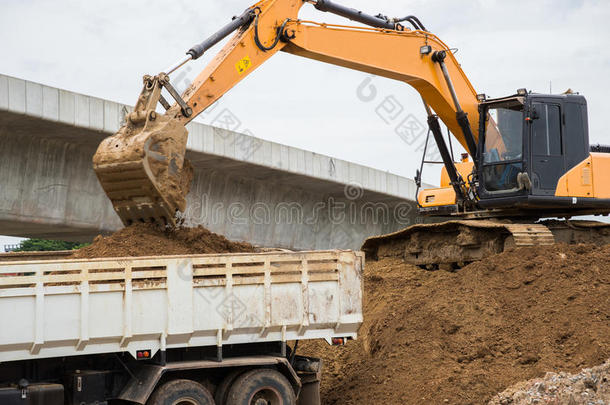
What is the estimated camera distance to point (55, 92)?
13.4 metres

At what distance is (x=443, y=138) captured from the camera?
14219mm

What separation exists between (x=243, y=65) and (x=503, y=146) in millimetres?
4921

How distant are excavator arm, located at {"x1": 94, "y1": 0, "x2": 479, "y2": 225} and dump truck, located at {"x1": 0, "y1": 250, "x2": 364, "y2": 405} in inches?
72.7

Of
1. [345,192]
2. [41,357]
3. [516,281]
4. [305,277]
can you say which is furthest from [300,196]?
[41,357]

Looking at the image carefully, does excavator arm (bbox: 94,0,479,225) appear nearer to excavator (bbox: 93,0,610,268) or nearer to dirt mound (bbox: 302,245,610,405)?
excavator (bbox: 93,0,610,268)

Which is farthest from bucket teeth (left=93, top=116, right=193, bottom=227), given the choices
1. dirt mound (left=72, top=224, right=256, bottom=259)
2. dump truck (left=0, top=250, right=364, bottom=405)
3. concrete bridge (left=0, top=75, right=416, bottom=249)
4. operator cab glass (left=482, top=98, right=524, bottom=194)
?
operator cab glass (left=482, top=98, right=524, bottom=194)

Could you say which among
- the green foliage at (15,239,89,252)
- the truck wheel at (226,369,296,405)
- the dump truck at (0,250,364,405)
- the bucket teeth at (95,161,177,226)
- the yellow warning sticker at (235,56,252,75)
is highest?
the yellow warning sticker at (235,56,252,75)

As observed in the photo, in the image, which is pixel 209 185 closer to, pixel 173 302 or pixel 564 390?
pixel 173 302

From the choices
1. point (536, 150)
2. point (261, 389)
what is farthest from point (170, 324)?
point (536, 150)

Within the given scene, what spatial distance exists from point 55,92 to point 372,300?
6.64 meters

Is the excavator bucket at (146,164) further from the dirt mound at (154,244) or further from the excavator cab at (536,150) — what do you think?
the excavator cab at (536,150)

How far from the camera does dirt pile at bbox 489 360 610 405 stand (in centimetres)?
771

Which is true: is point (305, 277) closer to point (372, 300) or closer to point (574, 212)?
point (372, 300)

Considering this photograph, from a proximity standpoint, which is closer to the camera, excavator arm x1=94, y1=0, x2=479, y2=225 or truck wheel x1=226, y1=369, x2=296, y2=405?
truck wheel x1=226, y1=369, x2=296, y2=405
